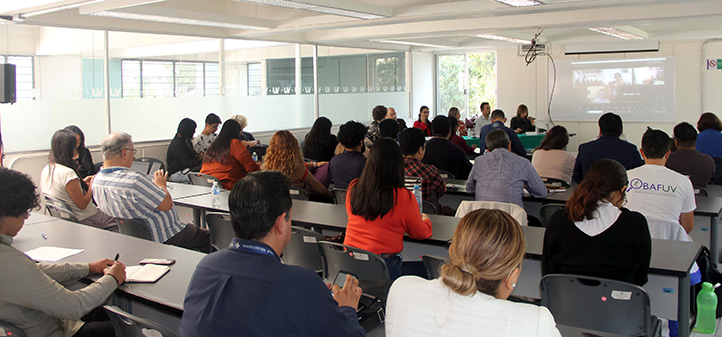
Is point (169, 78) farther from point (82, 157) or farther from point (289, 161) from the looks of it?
point (289, 161)

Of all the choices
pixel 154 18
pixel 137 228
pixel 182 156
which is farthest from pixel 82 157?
pixel 137 228

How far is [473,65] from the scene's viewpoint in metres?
14.4

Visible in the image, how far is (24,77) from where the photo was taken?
704 cm

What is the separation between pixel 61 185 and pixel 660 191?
4.09 metres

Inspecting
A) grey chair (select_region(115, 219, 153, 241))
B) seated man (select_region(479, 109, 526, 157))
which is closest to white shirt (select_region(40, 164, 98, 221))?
grey chair (select_region(115, 219, 153, 241))

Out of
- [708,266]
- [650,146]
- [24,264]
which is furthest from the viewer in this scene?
[650,146]

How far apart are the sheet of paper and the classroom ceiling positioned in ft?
10.1

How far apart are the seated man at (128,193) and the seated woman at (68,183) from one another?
606 mm

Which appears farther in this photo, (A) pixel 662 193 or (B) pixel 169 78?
(B) pixel 169 78

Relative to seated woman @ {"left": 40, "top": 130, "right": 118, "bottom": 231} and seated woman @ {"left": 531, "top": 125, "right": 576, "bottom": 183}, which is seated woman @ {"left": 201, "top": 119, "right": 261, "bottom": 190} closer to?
seated woman @ {"left": 40, "top": 130, "right": 118, "bottom": 231}

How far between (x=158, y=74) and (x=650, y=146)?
22.0ft

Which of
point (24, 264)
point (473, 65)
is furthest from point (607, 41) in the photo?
point (24, 264)

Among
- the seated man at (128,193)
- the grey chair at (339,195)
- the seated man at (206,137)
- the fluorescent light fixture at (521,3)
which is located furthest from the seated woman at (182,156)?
the fluorescent light fixture at (521,3)

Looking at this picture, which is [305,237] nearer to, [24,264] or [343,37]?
[24,264]
